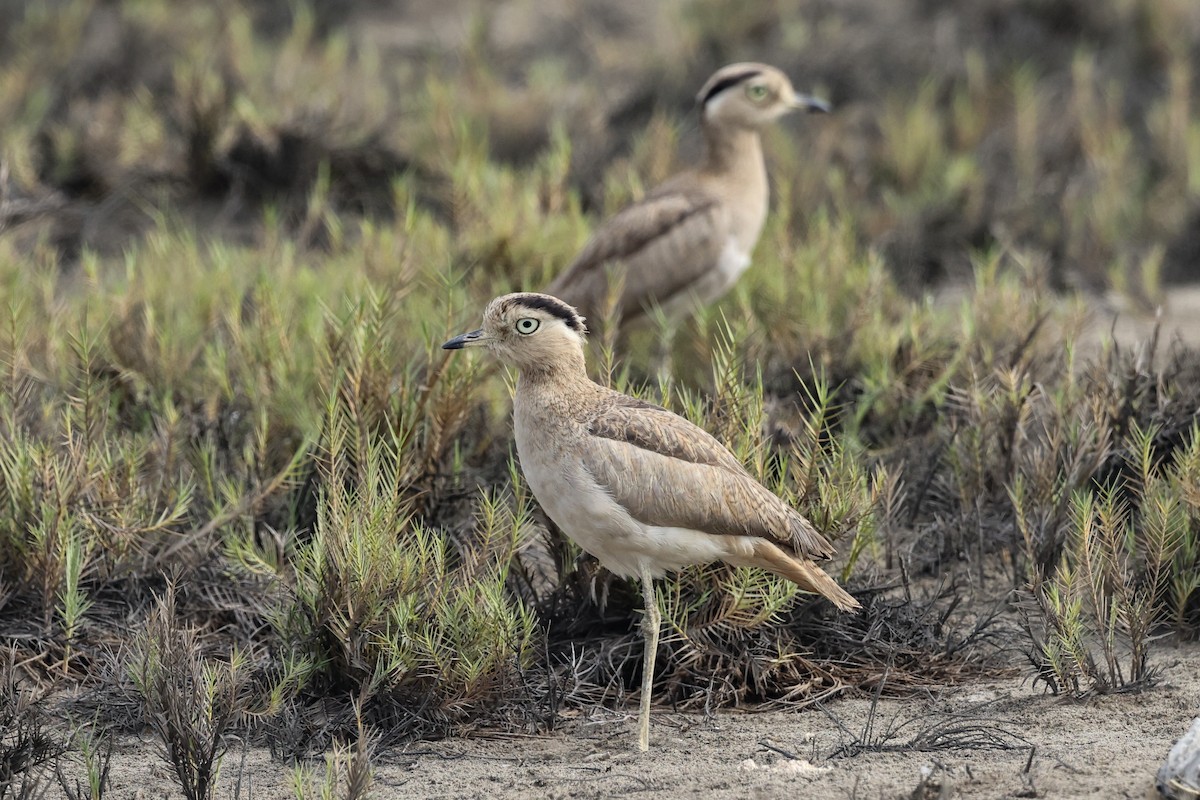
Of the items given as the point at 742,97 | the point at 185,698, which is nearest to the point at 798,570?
the point at 185,698

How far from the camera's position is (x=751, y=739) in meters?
4.10

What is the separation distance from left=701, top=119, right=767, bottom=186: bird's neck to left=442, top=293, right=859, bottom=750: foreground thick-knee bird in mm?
2856

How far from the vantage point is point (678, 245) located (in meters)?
6.45

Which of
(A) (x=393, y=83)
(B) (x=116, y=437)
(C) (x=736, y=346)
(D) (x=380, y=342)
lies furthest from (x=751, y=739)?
(A) (x=393, y=83)

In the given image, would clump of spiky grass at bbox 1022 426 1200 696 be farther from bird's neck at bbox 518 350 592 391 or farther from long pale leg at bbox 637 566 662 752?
bird's neck at bbox 518 350 592 391

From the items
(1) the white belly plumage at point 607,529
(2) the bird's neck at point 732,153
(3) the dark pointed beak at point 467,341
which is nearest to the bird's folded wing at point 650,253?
(2) the bird's neck at point 732,153

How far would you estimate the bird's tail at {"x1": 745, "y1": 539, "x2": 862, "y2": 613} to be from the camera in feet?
13.3

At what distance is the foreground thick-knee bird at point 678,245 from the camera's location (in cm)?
637

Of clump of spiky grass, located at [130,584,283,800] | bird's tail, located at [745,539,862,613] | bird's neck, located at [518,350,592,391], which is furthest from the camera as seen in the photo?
bird's neck, located at [518,350,592,391]

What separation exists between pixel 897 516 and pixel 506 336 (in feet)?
5.32

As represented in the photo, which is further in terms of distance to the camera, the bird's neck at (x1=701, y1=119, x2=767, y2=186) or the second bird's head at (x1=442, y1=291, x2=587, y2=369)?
the bird's neck at (x1=701, y1=119, x2=767, y2=186)

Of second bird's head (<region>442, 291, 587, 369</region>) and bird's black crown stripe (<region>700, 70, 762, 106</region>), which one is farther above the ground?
bird's black crown stripe (<region>700, 70, 762, 106</region>)

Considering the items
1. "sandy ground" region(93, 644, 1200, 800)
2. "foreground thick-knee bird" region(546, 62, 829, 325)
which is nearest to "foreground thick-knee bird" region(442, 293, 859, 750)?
"sandy ground" region(93, 644, 1200, 800)

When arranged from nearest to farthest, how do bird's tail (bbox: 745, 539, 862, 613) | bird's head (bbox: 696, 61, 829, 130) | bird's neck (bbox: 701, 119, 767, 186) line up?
bird's tail (bbox: 745, 539, 862, 613), bird's neck (bbox: 701, 119, 767, 186), bird's head (bbox: 696, 61, 829, 130)
